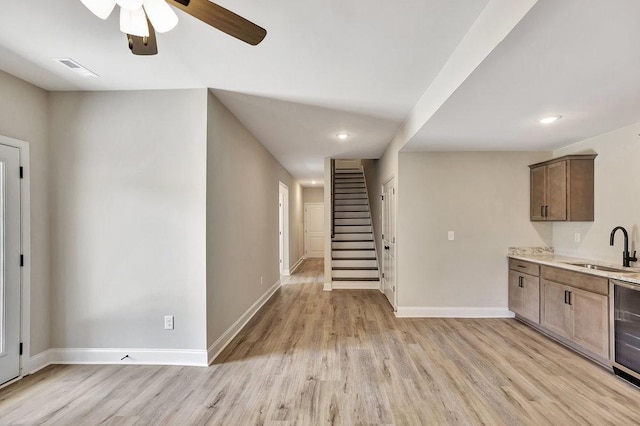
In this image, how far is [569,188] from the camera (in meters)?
3.58

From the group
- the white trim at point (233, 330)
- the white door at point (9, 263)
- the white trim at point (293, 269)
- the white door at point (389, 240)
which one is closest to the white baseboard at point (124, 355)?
the white trim at point (233, 330)

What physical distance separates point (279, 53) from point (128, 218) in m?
2.02

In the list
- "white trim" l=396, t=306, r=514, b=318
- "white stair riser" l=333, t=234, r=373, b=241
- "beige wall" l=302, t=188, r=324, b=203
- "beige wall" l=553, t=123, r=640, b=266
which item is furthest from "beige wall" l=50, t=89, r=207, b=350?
"beige wall" l=302, t=188, r=324, b=203

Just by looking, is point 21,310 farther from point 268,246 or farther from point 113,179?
point 268,246

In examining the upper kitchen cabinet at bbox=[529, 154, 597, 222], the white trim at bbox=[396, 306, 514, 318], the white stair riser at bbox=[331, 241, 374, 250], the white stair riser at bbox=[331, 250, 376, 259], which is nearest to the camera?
the upper kitchen cabinet at bbox=[529, 154, 597, 222]

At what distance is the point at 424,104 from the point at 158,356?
135 inches

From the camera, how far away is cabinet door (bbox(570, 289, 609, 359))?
2729mm

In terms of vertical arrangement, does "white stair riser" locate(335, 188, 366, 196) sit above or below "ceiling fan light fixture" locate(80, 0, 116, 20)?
below

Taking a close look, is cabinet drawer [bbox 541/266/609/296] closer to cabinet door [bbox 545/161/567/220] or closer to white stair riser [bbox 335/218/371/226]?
cabinet door [bbox 545/161/567/220]

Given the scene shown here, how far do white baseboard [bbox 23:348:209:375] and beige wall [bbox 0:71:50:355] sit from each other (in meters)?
0.15

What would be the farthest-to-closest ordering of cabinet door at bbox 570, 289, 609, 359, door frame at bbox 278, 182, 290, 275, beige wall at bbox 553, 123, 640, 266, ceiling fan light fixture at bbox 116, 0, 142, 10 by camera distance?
door frame at bbox 278, 182, 290, 275, beige wall at bbox 553, 123, 640, 266, cabinet door at bbox 570, 289, 609, 359, ceiling fan light fixture at bbox 116, 0, 142, 10

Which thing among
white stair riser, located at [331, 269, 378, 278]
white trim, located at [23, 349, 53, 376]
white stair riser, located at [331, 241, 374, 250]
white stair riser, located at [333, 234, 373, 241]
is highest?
white stair riser, located at [333, 234, 373, 241]

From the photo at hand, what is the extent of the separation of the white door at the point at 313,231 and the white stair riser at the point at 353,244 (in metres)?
3.57

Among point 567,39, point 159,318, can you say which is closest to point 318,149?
point 159,318
